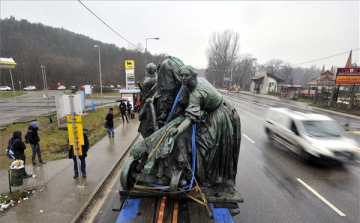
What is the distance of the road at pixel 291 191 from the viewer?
4414 millimetres

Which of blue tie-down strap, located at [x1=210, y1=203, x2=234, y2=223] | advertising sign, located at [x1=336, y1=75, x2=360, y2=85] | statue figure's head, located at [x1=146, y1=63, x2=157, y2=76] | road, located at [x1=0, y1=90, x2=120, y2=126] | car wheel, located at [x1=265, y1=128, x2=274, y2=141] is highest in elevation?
advertising sign, located at [x1=336, y1=75, x2=360, y2=85]

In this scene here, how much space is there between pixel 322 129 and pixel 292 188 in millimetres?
3380

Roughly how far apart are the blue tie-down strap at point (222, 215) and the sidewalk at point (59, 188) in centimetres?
301

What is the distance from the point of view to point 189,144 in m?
3.61

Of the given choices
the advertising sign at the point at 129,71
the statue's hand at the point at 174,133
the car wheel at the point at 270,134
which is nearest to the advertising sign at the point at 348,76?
the car wheel at the point at 270,134

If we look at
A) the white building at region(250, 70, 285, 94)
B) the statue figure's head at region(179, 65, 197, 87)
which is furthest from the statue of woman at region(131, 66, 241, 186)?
the white building at region(250, 70, 285, 94)

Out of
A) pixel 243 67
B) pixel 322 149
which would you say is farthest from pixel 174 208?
pixel 243 67

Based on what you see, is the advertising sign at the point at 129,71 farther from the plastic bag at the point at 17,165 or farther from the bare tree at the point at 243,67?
the bare tree at the point at 243,67

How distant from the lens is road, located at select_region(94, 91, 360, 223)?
4414mm

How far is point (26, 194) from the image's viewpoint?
4926 millimetres

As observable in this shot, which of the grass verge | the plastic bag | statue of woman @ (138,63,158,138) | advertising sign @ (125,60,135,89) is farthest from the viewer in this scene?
advertising sign @ (125,60,135,89)

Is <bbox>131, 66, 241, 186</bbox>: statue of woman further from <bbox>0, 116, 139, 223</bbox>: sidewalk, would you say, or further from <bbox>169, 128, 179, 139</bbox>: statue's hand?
<bbox>0, 116, 139, 223</bbox>: sidewalk

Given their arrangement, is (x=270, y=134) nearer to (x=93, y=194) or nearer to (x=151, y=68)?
(x=151, y=68)

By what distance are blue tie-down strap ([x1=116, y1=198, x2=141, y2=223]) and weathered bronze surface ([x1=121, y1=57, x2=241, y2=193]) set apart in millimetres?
340
